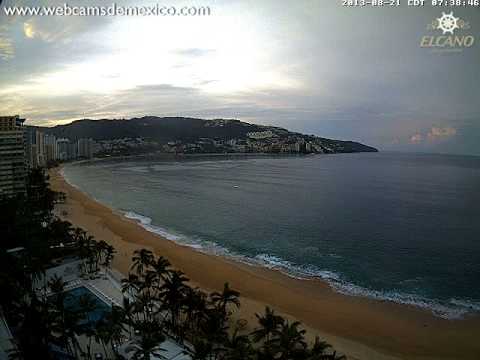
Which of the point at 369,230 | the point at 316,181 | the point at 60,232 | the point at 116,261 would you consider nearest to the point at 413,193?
the point at 316,181

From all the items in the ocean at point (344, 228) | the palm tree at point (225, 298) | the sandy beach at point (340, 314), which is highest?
the palm tree at point (225, 298)

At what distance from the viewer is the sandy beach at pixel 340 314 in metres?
6.17

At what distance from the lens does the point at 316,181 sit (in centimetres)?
2698

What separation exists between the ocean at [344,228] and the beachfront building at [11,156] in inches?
193

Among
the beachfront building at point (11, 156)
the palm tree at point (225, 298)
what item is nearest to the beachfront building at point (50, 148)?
the beachfront building at point (11, 156)

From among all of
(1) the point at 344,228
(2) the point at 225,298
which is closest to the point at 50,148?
(1) the point at 344,228

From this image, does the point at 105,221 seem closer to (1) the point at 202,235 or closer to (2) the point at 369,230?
(1) the point at 202,235

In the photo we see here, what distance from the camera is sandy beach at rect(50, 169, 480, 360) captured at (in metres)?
6.17

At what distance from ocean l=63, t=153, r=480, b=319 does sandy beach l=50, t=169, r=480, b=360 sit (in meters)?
0.51

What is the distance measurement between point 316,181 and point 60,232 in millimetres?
20662

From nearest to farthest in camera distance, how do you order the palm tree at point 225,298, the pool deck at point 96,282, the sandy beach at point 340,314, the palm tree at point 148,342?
1. the palm tree at point 148,342
2. the palm tree at point 225,298
3. the sandy beach at point 340,314
4. the pool deck at point 96,282

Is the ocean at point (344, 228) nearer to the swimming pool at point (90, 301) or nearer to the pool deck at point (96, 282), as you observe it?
the pool deck at point (96, 282)

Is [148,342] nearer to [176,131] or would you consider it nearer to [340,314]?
[340,314]

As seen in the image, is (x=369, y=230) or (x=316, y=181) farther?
(x=316, y=181)
